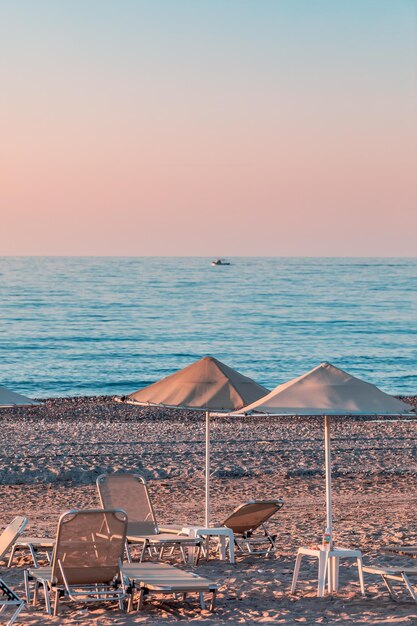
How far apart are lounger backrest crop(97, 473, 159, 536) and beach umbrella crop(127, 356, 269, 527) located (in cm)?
54

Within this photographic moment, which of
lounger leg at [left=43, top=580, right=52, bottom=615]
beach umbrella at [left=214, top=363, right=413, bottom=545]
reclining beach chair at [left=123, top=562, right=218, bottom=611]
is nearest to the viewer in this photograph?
reclining beach chair at [left=123, top=562, right=218, bottom=611]

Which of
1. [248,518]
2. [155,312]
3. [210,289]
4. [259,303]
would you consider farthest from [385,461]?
[210,289]

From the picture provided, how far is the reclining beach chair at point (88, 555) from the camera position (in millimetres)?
7141

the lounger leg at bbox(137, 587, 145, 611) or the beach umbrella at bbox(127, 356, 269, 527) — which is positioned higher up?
the beach umbrella at bbox(127, 356, 269, 527)

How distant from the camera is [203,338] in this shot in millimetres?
54844

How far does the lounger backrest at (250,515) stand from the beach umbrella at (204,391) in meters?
0.25

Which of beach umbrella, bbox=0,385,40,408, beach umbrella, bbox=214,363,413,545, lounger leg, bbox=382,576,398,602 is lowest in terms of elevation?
lounger leg, bbox=382,576,398,602

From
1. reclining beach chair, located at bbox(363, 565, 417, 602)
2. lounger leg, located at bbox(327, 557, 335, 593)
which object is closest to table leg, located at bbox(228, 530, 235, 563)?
lounger leg, located at bbox(327, 557, 335, 593)

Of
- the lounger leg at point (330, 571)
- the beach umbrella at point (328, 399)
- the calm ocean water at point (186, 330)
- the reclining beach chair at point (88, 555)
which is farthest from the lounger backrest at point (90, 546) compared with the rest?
the calm ocean water at point (186, 330)

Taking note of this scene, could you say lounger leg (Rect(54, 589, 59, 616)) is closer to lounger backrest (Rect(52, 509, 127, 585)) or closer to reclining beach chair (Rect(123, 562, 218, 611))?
lounger backrest (Rect(52, 509, 127, 585))

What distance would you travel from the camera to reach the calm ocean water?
130 feet

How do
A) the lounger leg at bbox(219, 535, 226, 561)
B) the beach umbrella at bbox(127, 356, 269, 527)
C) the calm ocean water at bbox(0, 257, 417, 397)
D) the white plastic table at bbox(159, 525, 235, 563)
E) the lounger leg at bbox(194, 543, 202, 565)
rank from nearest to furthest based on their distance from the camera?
the lounger leg at bbox(194, 543, 202, 565) → the white plastic table at bbox(159, 525, 235, 563) → the lounger leg at bbox(219, 535, 226, 561) → the beach umbrella at bbox(127, 356, 269, 527) → the calm ocean water at bbox(0, 257, 417, 397)

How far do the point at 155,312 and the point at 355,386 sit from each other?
59.4 meters

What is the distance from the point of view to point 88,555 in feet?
23.5
